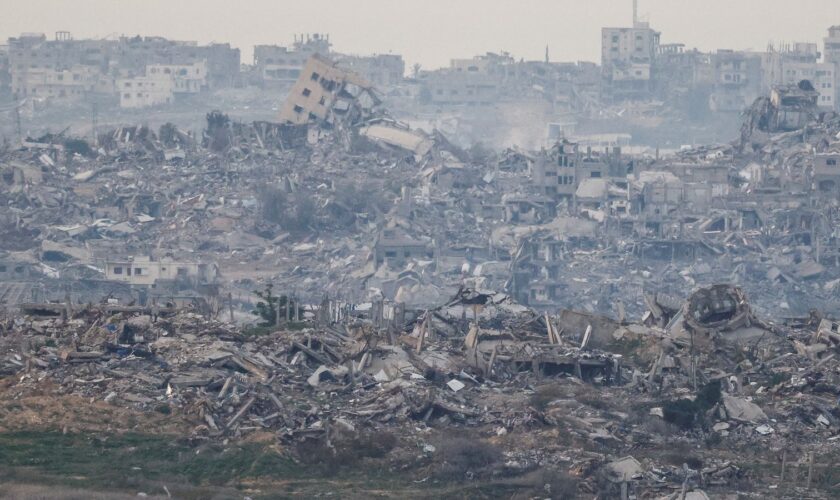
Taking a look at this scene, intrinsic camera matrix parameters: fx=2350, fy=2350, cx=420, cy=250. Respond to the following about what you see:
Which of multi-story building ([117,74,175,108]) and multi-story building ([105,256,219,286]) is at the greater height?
multi-story building ([105,256,219,286])

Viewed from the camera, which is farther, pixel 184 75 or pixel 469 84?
pixel 469 84

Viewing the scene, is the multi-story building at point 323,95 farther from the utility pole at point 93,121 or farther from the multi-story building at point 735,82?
the multi-story building at point 735,82

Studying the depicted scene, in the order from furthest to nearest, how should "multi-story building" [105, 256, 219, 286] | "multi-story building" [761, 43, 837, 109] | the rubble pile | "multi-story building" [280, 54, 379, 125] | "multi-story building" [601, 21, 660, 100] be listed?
"multi-story building" [601, 21, 660, 100] → "multi-story building" [761, 43, 837, 109] → "multi-story building" [280, 54, 379, 125] → "multi-story building" [105, 256, 219, 286] → the rubble pile

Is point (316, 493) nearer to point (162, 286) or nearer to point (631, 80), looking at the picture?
point (162, 286)

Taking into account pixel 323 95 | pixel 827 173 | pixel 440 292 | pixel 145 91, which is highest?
pixel 323 95

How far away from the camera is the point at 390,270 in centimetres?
5506

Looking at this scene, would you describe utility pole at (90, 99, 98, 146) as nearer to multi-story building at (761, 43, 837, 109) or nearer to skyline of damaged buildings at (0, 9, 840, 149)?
skyline of damaged buildings at (0, 9, 840, 149)

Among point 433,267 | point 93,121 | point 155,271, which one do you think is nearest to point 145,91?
point 93,121

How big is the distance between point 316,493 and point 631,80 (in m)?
91.0

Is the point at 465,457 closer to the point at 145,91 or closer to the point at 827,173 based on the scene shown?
the point at 827,173

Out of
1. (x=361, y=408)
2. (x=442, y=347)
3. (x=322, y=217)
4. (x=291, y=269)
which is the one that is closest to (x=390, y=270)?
(x=291, y=269)

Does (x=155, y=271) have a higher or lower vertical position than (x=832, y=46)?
lower

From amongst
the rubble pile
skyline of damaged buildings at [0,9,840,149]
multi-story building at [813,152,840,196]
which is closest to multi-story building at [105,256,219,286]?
multi-story building at [813,152,840,196]

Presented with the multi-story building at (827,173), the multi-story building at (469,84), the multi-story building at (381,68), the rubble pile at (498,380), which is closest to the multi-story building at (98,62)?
the multi-story building at (381,68)
